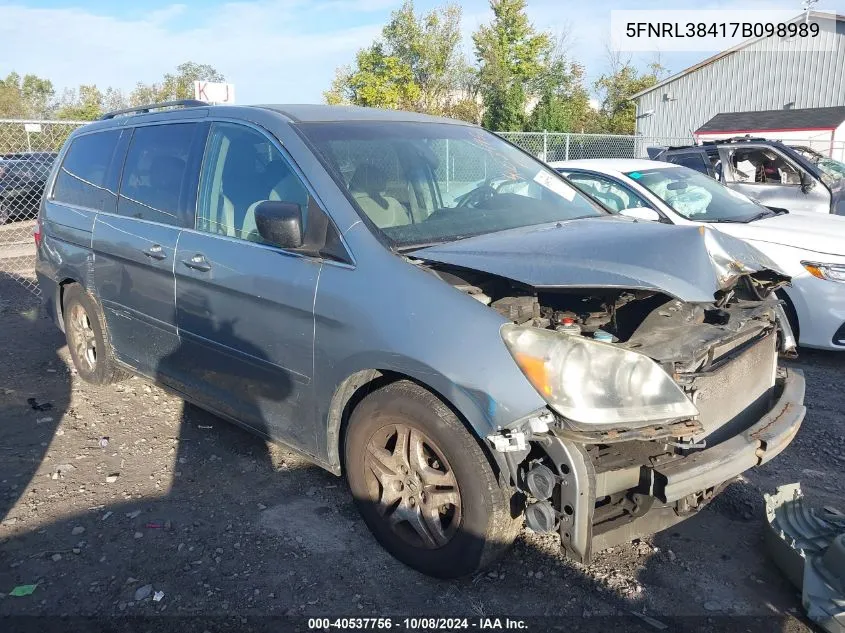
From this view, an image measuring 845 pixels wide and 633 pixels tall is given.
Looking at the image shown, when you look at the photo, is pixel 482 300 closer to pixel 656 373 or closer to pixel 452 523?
pixel 656 373

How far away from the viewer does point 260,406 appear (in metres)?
3.35

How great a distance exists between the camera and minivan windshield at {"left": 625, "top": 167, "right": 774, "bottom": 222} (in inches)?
241

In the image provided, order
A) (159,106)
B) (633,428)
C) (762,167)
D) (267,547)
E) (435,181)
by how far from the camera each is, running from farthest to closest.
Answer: (762,167) < (159,106) < (435,181) < (267,547) < (633,428)

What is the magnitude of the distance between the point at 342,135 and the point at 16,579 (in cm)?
250

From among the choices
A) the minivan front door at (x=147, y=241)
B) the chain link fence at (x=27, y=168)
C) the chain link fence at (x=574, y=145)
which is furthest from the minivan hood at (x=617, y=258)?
the chain link fence at (x=574, y=145)

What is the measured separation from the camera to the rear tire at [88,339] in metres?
4.72

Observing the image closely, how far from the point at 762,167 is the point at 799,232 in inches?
164

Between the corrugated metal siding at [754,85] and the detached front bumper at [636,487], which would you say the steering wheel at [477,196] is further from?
the corrugated metal siding at [754,85]

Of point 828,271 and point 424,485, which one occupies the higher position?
point 828,271

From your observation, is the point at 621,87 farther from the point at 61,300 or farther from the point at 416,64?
the point at 61,300

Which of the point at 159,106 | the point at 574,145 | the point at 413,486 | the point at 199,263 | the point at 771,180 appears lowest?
the point at 413,486

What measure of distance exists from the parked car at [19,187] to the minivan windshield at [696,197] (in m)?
12.6

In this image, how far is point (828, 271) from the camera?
17.0 ft

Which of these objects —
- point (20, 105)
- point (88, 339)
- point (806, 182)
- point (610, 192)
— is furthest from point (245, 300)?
point (20, 105)
